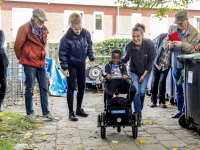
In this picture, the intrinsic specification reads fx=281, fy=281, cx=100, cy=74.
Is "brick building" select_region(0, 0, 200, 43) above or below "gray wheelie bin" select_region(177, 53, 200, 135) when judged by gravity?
above

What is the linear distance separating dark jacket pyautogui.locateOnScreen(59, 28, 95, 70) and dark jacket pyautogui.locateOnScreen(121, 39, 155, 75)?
0.91 metres

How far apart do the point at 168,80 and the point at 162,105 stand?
98 cm

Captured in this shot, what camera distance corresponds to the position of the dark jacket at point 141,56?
516 centimetres

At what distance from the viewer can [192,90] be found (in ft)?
15.0

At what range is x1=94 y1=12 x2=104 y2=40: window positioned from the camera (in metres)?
22.8

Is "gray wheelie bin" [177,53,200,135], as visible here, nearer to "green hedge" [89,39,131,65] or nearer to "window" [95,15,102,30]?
"green hedge" [89,39,131,65]

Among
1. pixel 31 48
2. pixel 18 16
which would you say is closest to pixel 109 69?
pixel 31 48

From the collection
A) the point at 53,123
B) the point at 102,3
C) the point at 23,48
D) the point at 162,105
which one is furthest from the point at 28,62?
the point at 102,3

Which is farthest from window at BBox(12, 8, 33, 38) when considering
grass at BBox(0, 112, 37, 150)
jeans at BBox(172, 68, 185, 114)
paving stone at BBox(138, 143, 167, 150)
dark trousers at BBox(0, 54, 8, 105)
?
paving stone at BBox(138, 143, 167, 150)

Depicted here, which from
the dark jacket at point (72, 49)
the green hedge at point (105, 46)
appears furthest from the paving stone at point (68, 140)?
the green hedge at point (105, 46)

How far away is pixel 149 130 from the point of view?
484 centimetres

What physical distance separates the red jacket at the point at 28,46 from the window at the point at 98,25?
1764 centimetres

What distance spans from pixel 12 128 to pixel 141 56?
2.62 meters

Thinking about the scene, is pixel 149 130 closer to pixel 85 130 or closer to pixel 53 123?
pixel 85 130
